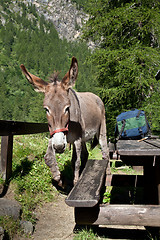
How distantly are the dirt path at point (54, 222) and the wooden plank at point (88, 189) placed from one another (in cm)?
83

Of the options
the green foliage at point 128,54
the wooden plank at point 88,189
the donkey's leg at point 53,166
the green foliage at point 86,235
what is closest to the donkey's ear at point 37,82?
the donkey's leg at point 53,166

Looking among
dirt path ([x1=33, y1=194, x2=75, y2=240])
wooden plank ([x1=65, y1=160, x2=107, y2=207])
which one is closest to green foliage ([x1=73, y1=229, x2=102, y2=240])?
dirt path ([x1=33, y1=194, x2=75, y2=240])

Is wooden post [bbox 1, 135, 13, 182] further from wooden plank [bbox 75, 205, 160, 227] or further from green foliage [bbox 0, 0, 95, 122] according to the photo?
green foliage [bbox 0, 0, 95, 122]

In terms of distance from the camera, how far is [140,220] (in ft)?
6.16

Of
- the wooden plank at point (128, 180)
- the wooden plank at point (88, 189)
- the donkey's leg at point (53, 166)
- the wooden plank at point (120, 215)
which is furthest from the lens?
the wooden plank at point (128, 180)

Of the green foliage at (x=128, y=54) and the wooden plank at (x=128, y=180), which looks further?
the green foliage at (x=128, y=54)

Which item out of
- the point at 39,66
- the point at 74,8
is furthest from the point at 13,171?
the point at 74,8

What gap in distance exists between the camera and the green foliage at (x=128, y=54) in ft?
28.0

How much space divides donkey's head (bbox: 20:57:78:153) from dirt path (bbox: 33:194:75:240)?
112cm

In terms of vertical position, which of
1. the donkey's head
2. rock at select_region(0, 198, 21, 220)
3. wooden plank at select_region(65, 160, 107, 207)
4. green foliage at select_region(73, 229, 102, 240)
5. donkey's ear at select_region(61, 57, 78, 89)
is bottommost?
green foliage at select_region(73, 229, 102, 240)

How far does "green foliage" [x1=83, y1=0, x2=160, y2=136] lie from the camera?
855 centimetres

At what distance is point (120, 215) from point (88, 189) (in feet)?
1.25

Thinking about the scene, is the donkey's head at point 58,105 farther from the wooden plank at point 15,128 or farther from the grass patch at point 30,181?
the grass patch at point 30,181

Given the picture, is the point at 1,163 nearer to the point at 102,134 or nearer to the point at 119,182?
the point at 119,182
